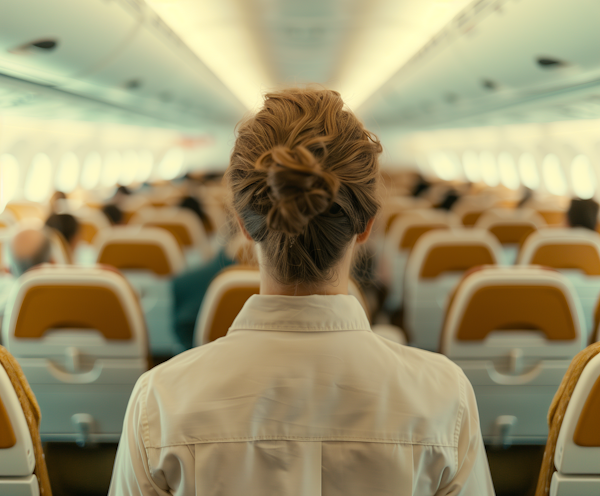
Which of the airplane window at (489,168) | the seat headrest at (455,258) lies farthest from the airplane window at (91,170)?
the airplane window at (489,168)

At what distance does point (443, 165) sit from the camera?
23.5 m

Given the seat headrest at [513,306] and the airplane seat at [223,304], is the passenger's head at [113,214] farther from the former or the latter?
the seat headrest at [513,306]

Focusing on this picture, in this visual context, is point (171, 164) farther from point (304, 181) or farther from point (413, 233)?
point (304, 181)

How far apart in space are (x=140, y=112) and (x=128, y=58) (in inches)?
159

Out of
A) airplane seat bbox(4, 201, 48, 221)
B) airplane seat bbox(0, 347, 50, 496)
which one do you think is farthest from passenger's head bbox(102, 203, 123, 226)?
airplane seat bbox(0, 347, 50, 496)

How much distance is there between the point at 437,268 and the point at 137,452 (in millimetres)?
2904

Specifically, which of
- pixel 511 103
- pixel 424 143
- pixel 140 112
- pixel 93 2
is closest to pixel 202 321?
pixel 93 2

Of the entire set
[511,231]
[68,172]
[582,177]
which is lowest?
[511,231]

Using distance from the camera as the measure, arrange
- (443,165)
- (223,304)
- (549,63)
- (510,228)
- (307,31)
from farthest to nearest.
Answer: (443,165), (307,31), (510,228), (549,63), (223,304)

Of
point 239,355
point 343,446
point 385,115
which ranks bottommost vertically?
point 343,446

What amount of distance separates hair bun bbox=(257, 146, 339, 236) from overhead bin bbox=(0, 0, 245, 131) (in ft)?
9.31

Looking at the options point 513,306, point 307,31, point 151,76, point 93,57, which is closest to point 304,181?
point 513,306

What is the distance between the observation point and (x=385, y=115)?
16984 millimetres

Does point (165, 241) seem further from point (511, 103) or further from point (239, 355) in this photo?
point (511, 103)
